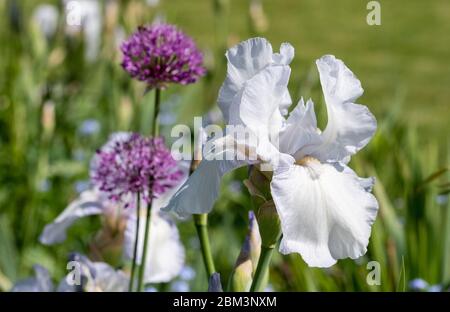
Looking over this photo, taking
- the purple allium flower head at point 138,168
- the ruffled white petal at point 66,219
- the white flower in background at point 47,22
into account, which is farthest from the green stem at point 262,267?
the white flower in background at point 47,22

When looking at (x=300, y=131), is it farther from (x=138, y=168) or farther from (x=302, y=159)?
(x=138, y=168)

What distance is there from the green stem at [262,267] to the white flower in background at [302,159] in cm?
12

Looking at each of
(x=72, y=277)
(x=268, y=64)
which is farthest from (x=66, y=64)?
(x=268, y=64)

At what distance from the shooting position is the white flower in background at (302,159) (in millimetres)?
1188

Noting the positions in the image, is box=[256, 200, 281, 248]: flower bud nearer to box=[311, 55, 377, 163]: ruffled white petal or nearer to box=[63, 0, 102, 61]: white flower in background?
box=[311, 55, 377, 163]: ruffled white petal

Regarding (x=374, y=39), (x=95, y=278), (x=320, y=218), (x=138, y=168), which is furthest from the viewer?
(x=374, y=39)

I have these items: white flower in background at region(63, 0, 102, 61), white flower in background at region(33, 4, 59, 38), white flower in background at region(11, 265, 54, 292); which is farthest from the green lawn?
white flower in background at region(11, 265, 54, 292)

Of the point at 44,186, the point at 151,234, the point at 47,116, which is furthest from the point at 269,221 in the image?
the point at 44,186

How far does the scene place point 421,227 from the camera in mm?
2363

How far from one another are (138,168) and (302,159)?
29 cm

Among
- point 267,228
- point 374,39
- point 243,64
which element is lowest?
point 267,228

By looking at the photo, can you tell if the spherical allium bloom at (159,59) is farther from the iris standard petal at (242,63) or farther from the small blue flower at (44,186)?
the small blue flower at (44,186)

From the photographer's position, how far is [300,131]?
128 cm

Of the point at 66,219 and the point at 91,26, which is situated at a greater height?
the point at 91,26
